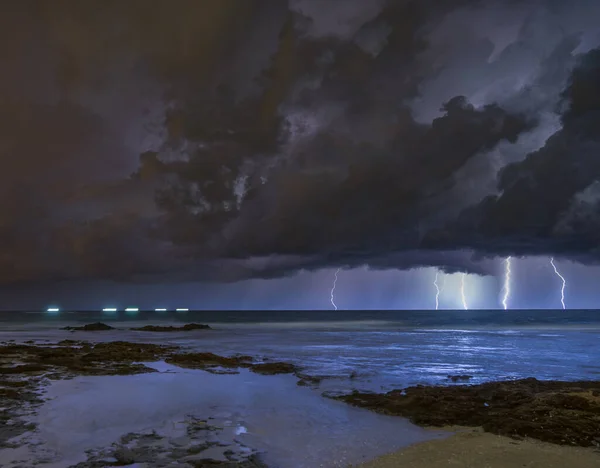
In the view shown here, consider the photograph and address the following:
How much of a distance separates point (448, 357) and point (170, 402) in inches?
931

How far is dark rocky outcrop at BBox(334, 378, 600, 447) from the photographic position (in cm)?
1116

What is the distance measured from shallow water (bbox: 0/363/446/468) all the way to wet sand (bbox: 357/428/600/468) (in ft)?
2.06

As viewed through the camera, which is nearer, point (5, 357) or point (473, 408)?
point (473, 408)

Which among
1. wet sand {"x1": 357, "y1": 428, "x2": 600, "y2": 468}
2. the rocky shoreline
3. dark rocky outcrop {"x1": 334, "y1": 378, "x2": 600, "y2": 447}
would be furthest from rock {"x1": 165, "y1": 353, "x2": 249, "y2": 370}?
wet sand {"x1": 357, "y1": 428, "x2": 600, "y2": 468}

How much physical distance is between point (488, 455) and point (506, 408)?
4861mm

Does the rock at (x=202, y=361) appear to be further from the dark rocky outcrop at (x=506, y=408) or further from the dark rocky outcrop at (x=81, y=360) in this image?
the dark rocky outcrop at (x=506, y=408)

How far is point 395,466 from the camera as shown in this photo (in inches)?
350

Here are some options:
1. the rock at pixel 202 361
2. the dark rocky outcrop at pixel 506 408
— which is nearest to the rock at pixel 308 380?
the dark rocky outcrop at pixel 506 408

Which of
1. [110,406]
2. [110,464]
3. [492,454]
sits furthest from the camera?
[110,406]

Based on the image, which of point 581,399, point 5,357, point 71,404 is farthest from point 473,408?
point 5,357

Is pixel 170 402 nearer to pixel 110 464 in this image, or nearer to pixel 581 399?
pixel 110 464

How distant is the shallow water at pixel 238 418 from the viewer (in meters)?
9.96

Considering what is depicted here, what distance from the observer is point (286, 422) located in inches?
500

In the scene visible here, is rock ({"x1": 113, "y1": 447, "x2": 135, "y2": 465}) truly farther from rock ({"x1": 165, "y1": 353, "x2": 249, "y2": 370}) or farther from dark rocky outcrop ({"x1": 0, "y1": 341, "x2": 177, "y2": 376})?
rock ({"x1": 165, "y1": 353, "x2": 249, "y2": 370})
